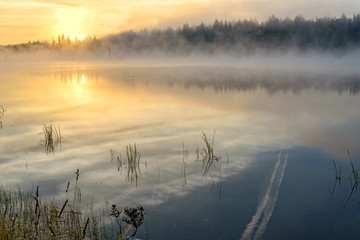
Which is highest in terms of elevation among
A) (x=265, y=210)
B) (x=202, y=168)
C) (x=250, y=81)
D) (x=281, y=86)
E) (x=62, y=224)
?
(x=62, y=224)

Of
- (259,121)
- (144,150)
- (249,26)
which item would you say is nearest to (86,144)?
(144,150)

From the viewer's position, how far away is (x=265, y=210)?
9656 mm

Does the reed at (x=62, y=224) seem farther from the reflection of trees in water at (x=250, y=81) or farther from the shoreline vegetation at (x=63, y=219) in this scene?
the reflection of trees in water at (x=250, y=81)

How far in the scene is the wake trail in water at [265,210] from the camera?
336 inches

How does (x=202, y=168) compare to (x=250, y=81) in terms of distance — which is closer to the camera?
(x=202, y=168)

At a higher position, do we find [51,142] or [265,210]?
[51,142]

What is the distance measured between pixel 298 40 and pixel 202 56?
51302mm

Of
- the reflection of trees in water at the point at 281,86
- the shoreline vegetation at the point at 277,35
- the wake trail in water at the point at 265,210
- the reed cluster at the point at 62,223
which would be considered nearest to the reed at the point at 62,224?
the reed cluster at the point at 62,223

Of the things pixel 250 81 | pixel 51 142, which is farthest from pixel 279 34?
pixel 51 142

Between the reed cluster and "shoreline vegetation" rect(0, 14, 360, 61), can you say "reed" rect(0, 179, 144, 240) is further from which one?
"shoreline vegetation" rect(0, 14, 360, 61)

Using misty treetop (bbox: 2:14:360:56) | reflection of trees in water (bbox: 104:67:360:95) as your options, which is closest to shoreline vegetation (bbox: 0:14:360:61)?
misty treetop (bbox: 2:14:360:56)

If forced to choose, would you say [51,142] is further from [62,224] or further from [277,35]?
[277,35]

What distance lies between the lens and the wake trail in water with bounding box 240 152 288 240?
8539mm

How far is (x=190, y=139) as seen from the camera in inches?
686
